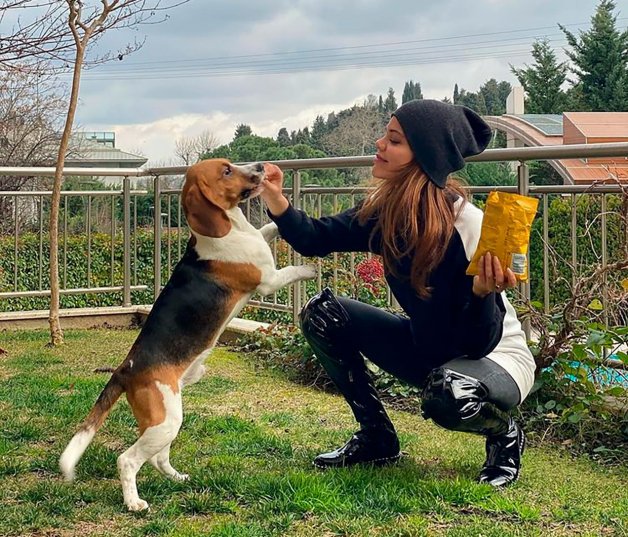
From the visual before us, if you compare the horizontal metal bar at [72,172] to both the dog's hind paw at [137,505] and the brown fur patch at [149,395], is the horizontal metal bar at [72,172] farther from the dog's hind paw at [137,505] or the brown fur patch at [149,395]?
the dog's hind paw at [137,505]

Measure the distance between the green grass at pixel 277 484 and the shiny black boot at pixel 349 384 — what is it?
0.15 m

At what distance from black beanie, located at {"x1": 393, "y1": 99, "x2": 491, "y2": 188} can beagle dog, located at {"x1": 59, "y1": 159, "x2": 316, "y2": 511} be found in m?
0.71

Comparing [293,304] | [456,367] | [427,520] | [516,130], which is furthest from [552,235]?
[516,130]

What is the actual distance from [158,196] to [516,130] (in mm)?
19324

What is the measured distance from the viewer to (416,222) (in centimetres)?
341

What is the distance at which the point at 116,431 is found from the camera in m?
4.49

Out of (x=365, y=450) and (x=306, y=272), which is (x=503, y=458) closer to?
(x=365, y=450)

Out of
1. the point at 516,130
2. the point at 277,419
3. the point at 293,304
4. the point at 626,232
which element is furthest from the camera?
the point at 516,130

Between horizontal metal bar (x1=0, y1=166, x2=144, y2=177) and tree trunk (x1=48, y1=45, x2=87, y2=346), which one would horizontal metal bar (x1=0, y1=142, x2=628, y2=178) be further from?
tree trunk (x1=48, y1=45, x2=87, y2=346)

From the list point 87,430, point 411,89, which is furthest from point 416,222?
point 411,89

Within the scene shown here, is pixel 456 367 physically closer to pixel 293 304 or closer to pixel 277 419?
pixel 277 419

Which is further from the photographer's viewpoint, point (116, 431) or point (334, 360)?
point (116, 431)

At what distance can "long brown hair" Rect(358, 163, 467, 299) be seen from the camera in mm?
3400

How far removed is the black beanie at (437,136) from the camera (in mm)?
3432
